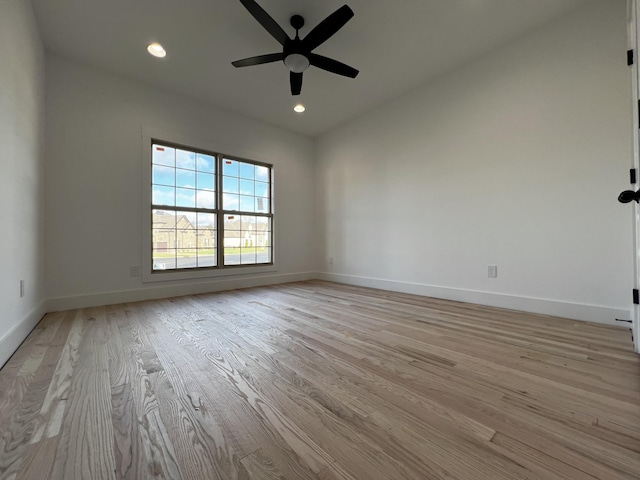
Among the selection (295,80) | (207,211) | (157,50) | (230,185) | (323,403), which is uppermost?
(157,50)

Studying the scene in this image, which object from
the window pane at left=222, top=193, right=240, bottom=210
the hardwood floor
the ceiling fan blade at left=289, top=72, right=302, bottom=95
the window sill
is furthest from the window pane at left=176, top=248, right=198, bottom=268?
the ceiling fan blade at left=289, top=72, right=302, bottom=95

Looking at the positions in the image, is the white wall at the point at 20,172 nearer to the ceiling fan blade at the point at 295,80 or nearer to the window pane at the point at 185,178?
the window pane at the point at 185,178

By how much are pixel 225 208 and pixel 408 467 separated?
3849 mm

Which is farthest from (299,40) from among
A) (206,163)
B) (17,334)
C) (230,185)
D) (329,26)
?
(17,334)

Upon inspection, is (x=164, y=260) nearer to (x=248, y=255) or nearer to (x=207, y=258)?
(x=207, y=258)

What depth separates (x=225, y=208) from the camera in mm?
4012

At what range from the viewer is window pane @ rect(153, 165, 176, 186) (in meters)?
3.41

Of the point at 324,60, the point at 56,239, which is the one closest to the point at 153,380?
the point at 56,239

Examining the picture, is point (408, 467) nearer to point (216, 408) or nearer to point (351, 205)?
point (216, 408)

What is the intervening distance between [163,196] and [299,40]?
2.53 m

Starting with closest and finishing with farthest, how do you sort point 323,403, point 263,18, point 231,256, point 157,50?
point 323,403 < point 263,18 < point 157,50 < point 231,256

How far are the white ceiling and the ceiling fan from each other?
0.24 meters

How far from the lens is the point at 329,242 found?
4.70 metres

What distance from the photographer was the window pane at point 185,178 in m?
3.59
